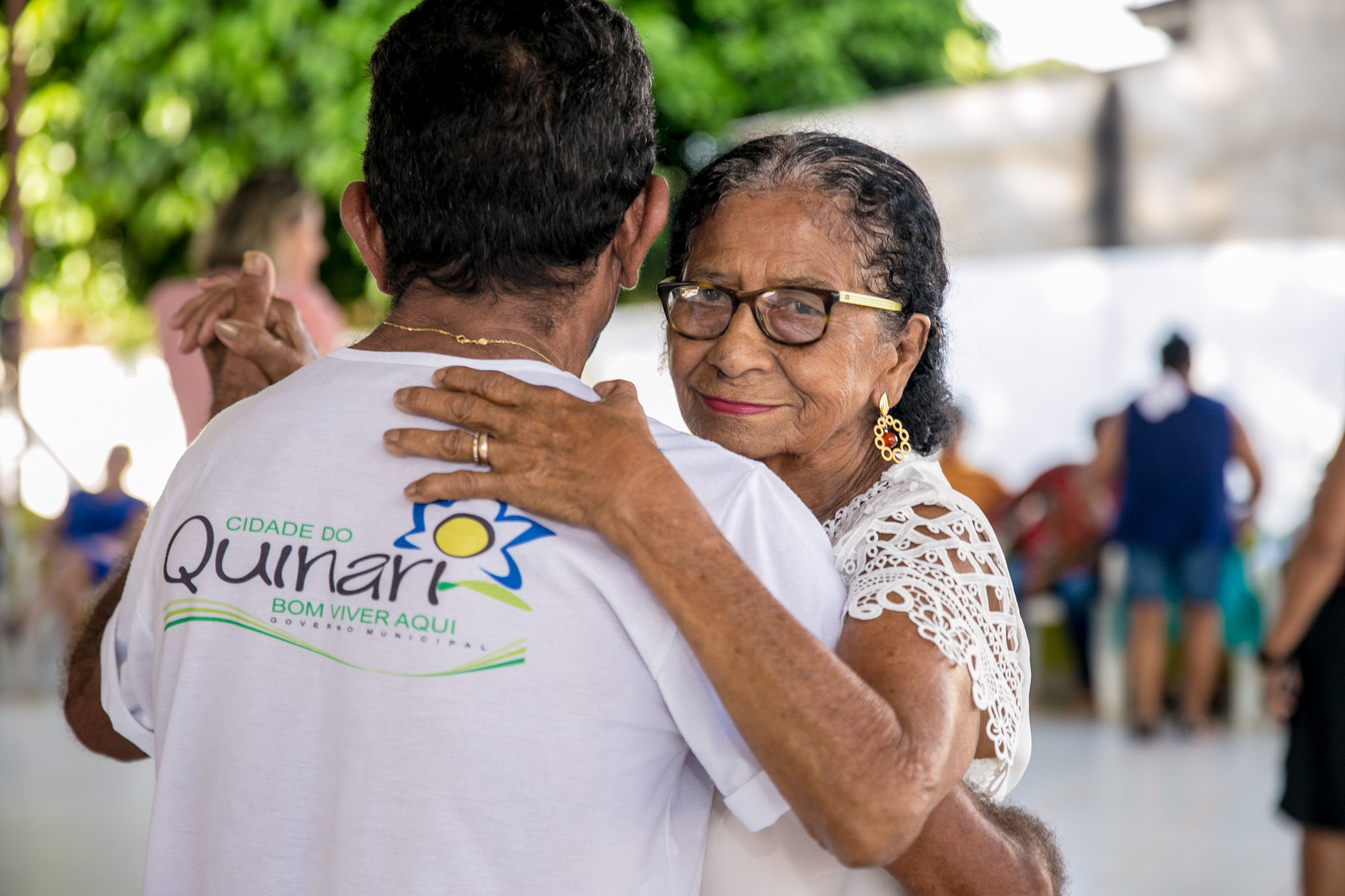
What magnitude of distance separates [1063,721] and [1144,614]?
89 centimetres

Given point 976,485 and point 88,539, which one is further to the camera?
point 88,539

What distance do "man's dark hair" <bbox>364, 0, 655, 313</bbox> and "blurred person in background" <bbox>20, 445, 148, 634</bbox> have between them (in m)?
8.54

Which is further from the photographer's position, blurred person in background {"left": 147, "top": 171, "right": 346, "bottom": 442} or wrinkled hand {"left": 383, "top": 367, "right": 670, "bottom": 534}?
blurred person in background {"left": 147, "top": 171, "right": 346, "bottom": 442}

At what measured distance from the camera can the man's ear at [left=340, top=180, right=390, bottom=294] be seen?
54.2 inches

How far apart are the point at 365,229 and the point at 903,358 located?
2.56ft

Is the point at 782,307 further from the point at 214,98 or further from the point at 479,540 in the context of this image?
the point at 214,98

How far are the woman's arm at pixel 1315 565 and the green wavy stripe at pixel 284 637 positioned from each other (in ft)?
9.19

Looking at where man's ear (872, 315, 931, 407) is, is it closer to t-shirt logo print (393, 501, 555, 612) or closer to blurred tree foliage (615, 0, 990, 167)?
t-shirt logo print (393, 501, 555, 612)

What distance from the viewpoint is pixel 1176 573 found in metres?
7.52

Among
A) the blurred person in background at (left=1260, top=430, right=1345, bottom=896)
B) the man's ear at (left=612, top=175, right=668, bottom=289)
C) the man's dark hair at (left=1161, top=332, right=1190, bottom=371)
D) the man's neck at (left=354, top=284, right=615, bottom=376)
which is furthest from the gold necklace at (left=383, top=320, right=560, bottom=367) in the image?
the man's dark hair at (left=1161, top=332, right=1190, bottom=371)

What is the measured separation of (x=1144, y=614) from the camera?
7.54 meters

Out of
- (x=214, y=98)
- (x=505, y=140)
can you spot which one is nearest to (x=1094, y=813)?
(x=505, y=140)

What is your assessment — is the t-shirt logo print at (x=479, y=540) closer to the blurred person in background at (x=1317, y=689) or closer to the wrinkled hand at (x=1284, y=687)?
the blurred person in background at (x=1317, y=689)

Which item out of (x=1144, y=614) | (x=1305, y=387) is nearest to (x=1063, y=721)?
(x=1144, y=614)
